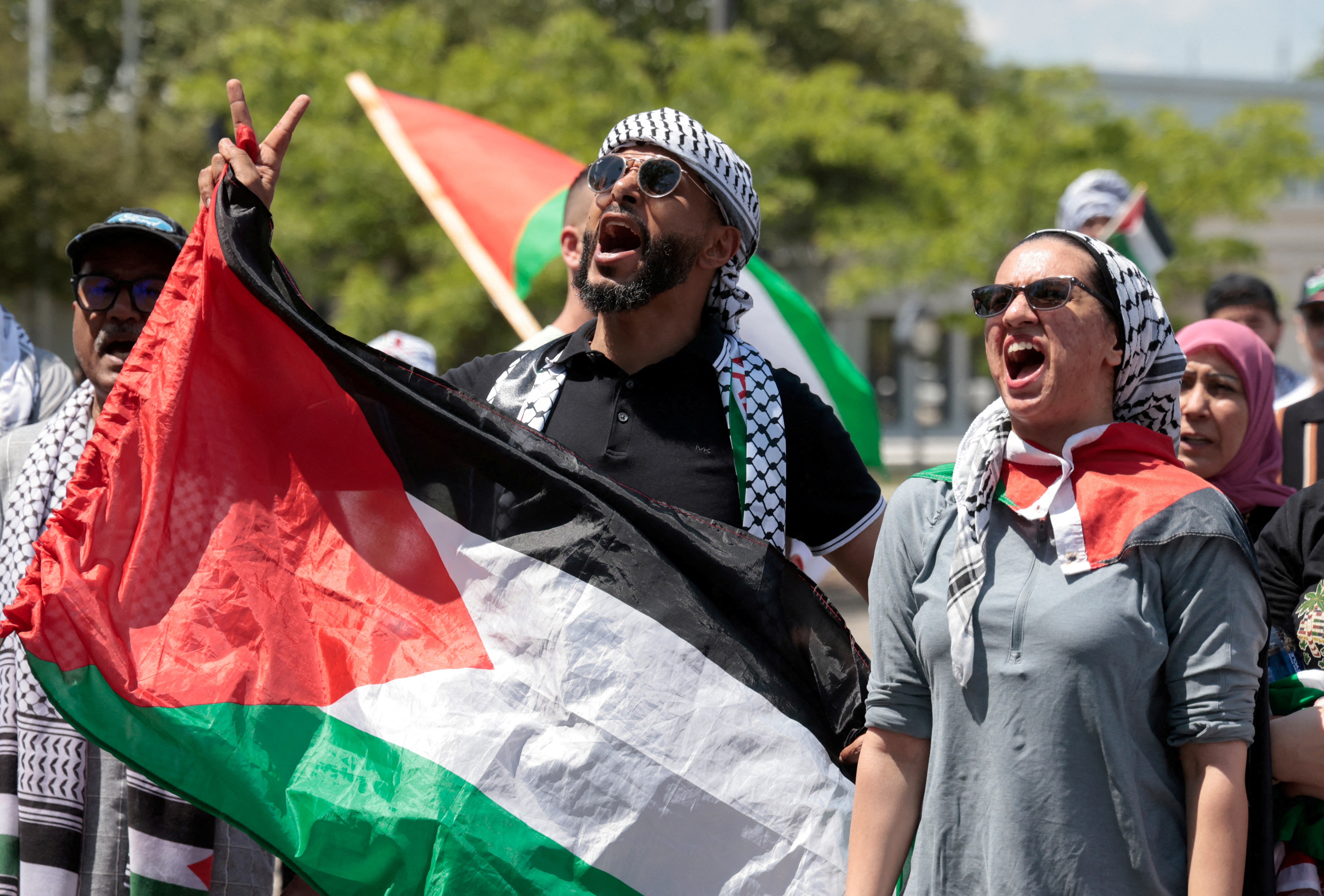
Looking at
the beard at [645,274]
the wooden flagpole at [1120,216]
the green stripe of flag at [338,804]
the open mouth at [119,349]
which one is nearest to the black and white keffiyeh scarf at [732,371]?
the beard at [645,274]

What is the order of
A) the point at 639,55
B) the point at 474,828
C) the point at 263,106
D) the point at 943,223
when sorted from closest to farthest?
the point at 474,828 < the point at 263,106 < the point at 639,55 < the point at 943,223

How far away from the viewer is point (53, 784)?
3.08m

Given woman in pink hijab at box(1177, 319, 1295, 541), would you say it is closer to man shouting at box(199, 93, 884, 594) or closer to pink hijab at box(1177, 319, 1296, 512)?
pink hijab at box(1177, 319, 1296, 512)

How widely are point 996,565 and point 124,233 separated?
2.27 m

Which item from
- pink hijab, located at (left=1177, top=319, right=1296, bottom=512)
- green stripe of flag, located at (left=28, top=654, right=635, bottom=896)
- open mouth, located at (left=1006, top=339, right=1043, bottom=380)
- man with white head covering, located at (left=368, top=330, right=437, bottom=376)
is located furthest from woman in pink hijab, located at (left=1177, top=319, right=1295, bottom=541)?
man with white head covering, located at (left=368, top=330, right=437, bottom=376)

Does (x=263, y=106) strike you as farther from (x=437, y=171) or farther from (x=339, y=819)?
(x=339, y=819)

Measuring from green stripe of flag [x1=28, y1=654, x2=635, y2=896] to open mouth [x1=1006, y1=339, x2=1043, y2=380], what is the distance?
116 cm

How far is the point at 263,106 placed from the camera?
13875mm

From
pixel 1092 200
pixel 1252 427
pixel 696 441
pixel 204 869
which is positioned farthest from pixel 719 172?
pixel 1092 200

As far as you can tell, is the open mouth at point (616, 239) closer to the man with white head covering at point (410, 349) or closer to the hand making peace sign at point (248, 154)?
the hand making peace sign at point (248, 154)

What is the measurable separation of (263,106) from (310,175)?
2.87 ft

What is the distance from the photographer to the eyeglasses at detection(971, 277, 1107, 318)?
2.21 meters

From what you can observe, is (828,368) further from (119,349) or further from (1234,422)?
(119,349)

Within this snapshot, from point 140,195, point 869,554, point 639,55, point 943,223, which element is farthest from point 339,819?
point 140,195
